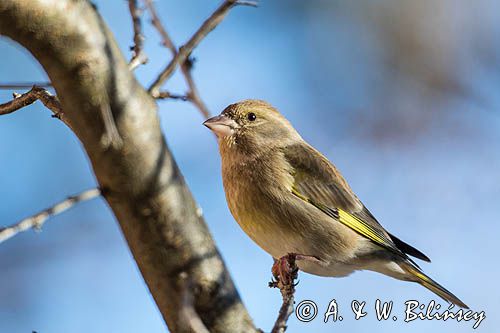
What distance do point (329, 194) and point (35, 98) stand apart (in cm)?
283

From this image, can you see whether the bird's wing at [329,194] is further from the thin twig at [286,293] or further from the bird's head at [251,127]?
the thin twig at [286,293]

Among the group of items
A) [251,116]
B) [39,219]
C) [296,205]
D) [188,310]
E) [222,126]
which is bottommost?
[188,310]

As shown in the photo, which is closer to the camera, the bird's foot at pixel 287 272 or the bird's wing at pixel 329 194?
the bird's foot at pixel 287 272

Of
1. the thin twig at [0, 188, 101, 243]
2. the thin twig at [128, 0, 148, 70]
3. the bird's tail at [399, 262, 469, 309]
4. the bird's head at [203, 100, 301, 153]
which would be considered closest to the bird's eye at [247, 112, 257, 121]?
the bird's head at [203, 100, 301, 153]

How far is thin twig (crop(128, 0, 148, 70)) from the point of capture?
2887 mm

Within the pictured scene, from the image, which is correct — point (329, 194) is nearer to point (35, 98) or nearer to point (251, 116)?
point (251, 116)

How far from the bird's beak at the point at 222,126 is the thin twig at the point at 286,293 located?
1.39 m

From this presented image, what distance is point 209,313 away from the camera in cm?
246

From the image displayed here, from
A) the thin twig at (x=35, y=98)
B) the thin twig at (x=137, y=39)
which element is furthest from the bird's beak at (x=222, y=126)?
the thin twig at (x=35, y=98)

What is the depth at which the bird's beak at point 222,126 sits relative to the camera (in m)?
5.09

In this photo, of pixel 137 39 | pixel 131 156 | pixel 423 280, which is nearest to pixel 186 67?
pixel 137 39

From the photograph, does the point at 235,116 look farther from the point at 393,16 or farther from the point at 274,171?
the point at 393,16

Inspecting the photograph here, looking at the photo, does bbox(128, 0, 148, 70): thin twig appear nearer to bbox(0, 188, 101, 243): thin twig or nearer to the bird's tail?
bbox(0, 188, 101, 243): thin twig

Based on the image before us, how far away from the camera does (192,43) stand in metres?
2.48
